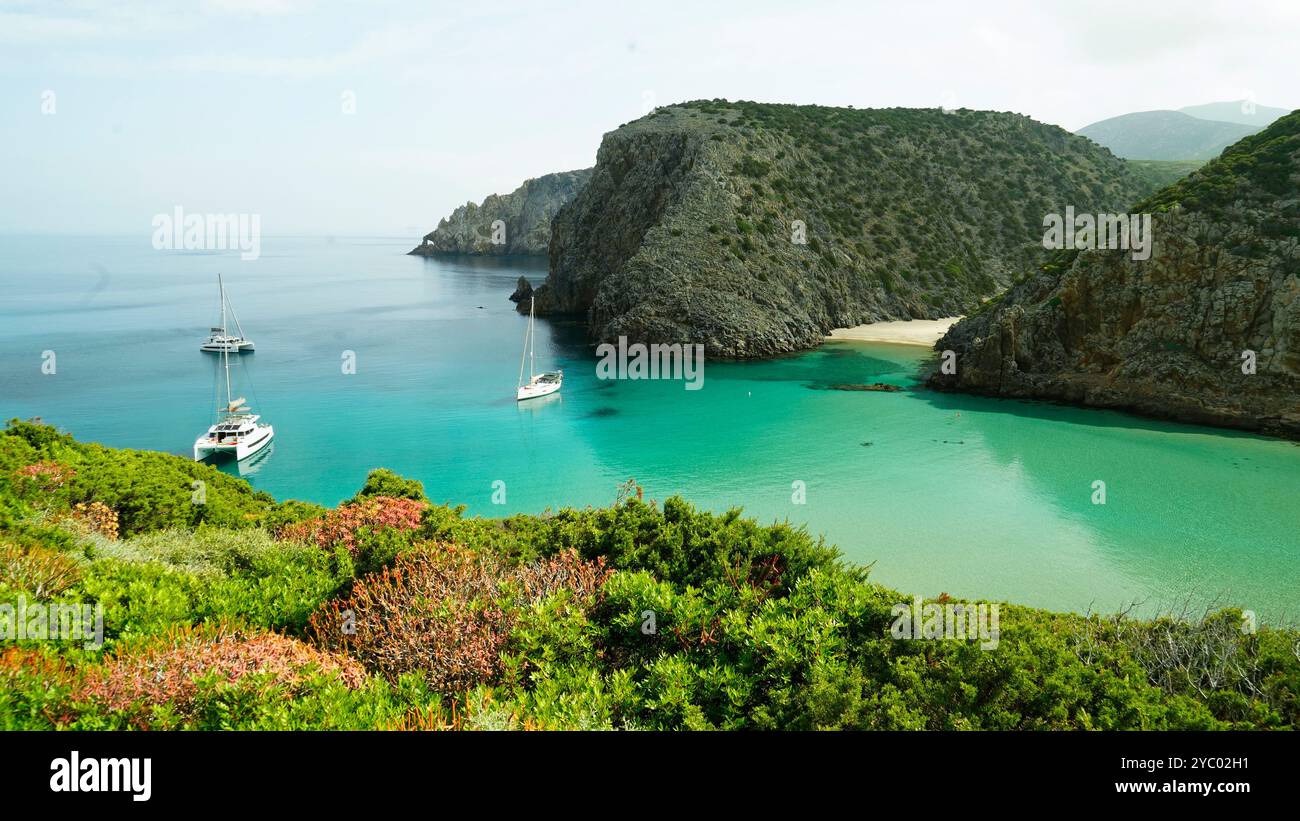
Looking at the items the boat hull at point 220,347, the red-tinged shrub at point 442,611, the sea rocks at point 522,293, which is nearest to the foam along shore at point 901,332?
the sea rocks at point 522,293

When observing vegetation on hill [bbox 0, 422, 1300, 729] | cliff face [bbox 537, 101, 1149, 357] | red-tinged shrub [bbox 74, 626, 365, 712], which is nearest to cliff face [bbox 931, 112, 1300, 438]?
cliff face [bbox 537, 101, 1149, 357]

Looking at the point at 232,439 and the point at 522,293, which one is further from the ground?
the point at 522,293

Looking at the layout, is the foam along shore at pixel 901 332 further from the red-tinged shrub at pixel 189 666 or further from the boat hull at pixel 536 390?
the red-tinged shrub at pixel 189 666

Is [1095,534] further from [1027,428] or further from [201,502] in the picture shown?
[201,502]

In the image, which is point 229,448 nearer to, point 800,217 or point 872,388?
point 872,388

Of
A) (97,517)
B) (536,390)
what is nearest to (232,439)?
(536,390)

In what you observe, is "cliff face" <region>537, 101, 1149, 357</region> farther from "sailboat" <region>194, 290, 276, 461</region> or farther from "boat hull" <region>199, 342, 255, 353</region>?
"sailboat" <region>194, 290, 276, 461</region>
